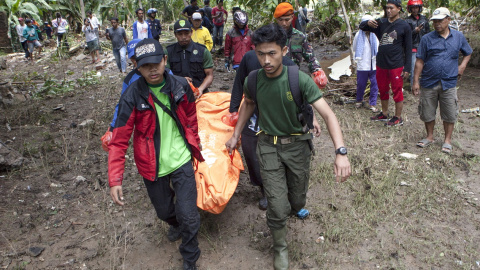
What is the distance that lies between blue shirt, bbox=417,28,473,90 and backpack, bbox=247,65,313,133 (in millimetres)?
2893

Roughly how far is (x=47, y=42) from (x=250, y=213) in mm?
18508

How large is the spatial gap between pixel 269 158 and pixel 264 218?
1.07 metres

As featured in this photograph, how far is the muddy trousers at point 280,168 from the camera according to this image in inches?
115

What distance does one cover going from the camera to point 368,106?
705 centimetres

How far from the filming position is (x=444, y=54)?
4.88 meters

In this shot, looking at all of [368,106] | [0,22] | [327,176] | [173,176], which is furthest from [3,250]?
[0,22]

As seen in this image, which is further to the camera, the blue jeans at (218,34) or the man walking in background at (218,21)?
the blue jeans at (218,34)

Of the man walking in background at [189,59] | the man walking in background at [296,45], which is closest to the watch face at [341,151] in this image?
the man walking in background at [296,45]

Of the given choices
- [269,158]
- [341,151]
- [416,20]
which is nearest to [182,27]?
[269,158]

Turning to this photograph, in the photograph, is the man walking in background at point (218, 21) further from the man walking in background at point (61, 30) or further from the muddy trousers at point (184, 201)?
the muddy trousers at point (184, 201)

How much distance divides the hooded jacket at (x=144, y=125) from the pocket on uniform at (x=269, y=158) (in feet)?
1.72

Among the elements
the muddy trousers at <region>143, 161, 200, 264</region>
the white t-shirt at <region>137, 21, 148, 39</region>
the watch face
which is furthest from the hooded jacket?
the white t-shirt at <region>137, 21, 148, 39</region>

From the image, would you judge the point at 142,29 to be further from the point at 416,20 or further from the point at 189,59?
the point at 416,20

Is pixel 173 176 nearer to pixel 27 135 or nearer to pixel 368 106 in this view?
pixel 27 135
